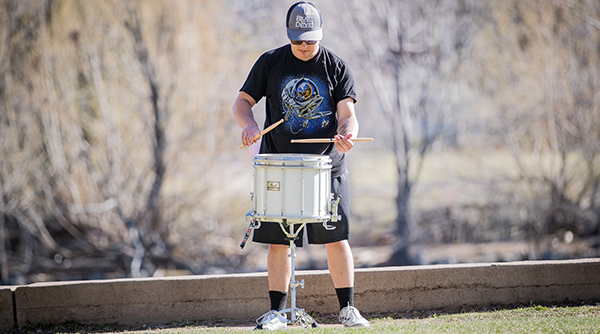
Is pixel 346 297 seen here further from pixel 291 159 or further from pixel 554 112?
pixel 554 112

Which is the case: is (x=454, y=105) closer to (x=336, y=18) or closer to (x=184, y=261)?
(x=336, y=18)

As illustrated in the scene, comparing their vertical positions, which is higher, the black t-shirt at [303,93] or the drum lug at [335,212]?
the black t-shirt at [303,93]

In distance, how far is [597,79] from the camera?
9586 millimetres

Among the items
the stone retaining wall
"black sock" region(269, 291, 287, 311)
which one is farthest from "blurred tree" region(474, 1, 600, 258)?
"black sock" region(269, 291, 287, 311)

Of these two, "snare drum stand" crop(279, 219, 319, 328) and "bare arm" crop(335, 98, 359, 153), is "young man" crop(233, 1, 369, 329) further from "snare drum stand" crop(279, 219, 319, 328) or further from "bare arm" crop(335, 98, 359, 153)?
"snare drum stand" crop(279, 219, 319, 328)

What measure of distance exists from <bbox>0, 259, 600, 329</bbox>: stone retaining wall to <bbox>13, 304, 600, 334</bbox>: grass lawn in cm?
12

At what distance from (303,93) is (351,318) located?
4.94 ft

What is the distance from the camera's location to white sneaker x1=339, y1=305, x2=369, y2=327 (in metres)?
4.07

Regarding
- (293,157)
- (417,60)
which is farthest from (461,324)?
(417,60)

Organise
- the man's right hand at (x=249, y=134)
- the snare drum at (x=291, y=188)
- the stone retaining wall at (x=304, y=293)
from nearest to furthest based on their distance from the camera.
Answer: the snare drum at (x=291, y=188) → the man's right hand at (x=249, y=134) → the stone retaining wall at (x=304, y=293)

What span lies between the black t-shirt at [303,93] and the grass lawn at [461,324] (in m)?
1.11

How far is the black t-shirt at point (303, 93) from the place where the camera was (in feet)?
13.8

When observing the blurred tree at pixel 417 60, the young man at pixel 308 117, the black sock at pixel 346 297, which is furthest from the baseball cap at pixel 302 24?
the blurred tree at pixel 417 60

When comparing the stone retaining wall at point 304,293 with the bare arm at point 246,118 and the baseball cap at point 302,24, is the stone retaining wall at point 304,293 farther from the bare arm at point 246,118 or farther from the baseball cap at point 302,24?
the baseball cap at point 302,24
